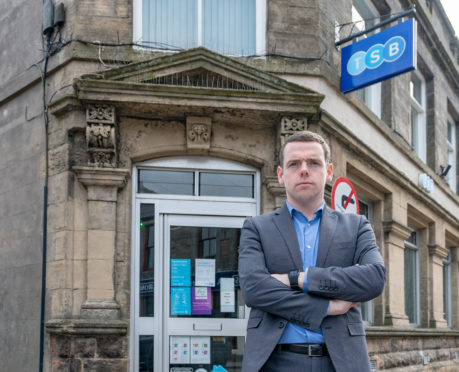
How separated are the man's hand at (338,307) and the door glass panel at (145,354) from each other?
5477mm

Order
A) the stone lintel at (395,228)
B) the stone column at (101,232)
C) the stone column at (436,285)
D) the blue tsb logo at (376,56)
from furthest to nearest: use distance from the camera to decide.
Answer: the stone column at (436,285)
the stone lintel at (395,228)
the blue tsb logo at (376,56)
the stone column at (101,232)

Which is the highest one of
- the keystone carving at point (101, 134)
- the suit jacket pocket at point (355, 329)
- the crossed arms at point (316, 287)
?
the keystone carving at point (101, 134)

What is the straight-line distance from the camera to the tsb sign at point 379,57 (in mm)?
8727

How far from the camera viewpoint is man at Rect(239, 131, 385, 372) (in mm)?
2900

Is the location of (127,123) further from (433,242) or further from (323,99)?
(433,242)

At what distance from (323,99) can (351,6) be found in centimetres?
269

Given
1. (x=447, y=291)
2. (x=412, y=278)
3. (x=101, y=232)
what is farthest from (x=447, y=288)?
(x=101, y=232)

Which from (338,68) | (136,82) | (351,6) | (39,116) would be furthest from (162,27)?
(351,6)

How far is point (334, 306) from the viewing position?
2.96 metres

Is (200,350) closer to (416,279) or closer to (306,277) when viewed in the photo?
(306,277)

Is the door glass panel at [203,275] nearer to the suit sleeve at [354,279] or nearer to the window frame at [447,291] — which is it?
the suit sleeve at [354,279]

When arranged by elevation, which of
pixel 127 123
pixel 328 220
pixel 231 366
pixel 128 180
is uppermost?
pixel 127 123

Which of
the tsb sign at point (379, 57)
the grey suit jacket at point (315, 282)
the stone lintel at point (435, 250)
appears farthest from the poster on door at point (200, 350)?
the stone lintel at point (435, 250)

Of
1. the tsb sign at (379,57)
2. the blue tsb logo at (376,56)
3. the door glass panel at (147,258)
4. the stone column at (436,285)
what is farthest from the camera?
the stone column at (436,285)
